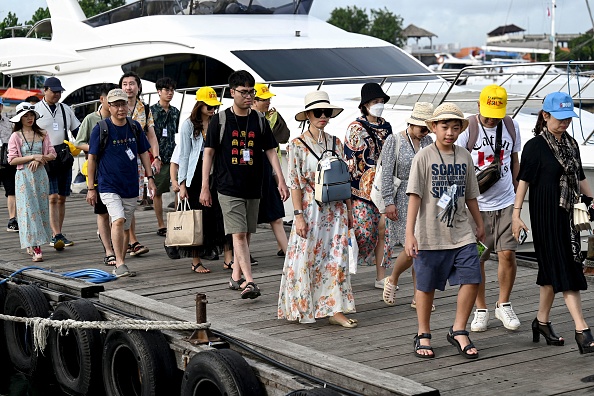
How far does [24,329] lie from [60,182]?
2.12 m

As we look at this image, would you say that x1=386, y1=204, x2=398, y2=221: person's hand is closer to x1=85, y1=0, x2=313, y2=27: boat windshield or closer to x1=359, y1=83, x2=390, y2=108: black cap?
x1=359, y1=83, x2=390, y2=108: black cap

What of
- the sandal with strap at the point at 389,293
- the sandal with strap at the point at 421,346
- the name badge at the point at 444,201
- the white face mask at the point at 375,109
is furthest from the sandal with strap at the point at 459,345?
the white face mask at the point at 375,109

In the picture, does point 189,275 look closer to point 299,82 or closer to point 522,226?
point 522,226

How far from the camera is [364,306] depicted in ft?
25.0

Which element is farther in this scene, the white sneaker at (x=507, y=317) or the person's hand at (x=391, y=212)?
the person's hand at (x=391, y=212)

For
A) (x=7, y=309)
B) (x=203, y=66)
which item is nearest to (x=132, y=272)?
(x=7, y=309)

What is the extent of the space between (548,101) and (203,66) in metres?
9.77

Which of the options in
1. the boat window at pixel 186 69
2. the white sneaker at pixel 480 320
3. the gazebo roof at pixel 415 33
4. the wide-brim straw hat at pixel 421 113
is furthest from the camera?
the gazebo roof at pixel 415 33

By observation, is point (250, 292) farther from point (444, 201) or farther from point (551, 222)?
point (551, 222)

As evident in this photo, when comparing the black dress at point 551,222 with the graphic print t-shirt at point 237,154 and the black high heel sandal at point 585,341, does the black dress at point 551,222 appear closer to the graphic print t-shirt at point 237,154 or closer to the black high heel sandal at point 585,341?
the black high heel sandal at point 585,341

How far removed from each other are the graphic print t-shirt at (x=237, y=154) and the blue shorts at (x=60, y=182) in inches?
134

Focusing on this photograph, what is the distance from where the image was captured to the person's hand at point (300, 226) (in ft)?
22.7

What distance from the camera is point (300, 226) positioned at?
273 inches

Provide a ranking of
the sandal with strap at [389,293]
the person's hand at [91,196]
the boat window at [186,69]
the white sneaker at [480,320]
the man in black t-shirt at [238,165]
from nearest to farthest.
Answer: the white sneaker at [480,320] < the sandal with strap at [389,293] < the man in black t-shirt at [238,165] < the person's hand at [91,196] < the boat window at [186,69]
